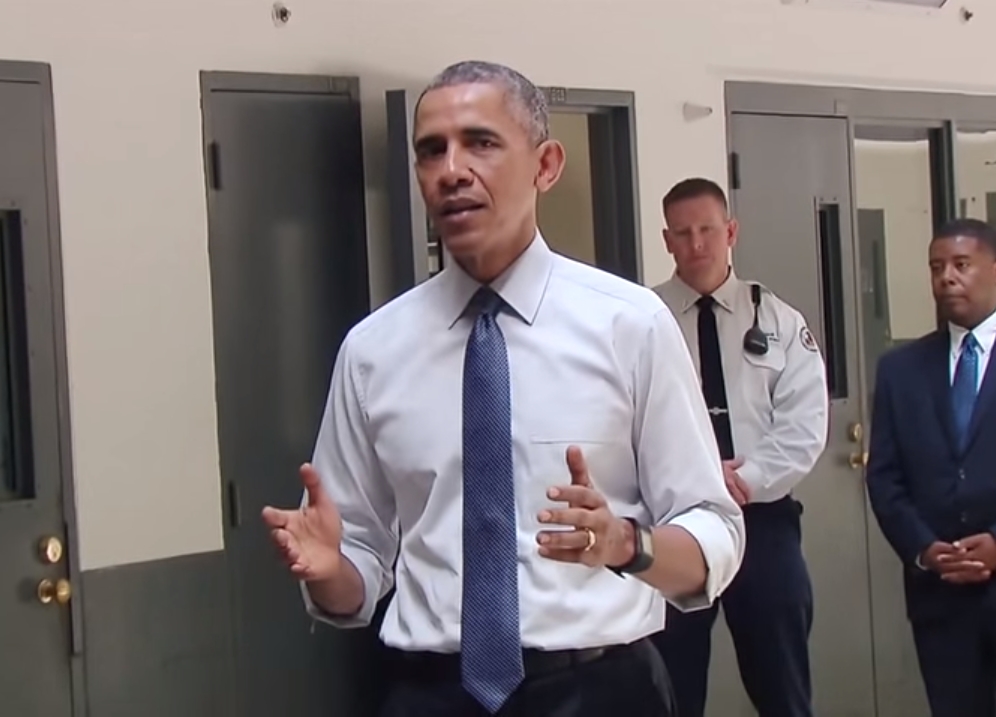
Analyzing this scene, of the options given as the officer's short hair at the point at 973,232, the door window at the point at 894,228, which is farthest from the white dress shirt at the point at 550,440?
the door window at the point at 894,228

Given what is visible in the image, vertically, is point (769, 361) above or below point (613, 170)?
below

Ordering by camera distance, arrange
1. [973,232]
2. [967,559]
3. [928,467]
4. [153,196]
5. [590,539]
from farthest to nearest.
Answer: [973,232] < [928,467] < [967,559] < [153,196] < [590,539]

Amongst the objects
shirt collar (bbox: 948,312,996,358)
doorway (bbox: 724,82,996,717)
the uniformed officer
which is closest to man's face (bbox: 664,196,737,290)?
the uniformed officer

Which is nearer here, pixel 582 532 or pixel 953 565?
pixel 582 532

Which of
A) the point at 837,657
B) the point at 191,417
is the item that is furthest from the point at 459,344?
the point at 837,657

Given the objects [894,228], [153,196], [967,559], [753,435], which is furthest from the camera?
[894,228]

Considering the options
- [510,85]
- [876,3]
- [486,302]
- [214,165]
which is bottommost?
[486,302]

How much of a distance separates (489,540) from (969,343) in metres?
2.18

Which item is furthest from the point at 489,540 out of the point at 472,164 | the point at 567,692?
the point at 472,164

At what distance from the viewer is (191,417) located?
342 centimetres

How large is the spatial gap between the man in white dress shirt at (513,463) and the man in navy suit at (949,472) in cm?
182

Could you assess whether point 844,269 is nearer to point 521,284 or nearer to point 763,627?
point 763,627

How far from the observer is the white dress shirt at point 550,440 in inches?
72.6

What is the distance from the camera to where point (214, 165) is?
11.4 ft
